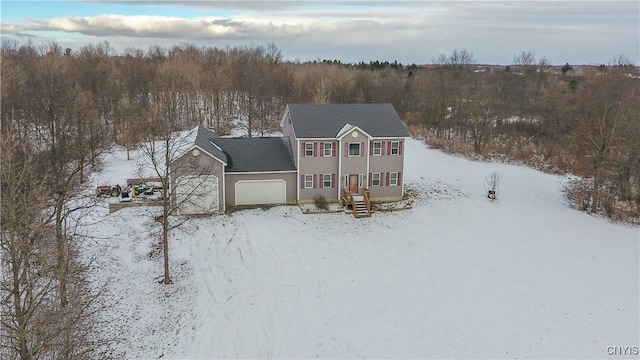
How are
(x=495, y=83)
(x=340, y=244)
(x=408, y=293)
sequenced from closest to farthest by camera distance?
1. (x=408, y=293)
2. (x=340, y=244)
3. (x=495, y=83)

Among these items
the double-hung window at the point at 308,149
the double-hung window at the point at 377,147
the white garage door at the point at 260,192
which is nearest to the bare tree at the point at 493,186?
the double-hung window at the point at 377,147

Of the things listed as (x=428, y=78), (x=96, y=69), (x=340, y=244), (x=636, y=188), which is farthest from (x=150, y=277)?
(x=428, y=78)

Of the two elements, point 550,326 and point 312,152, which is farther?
point 312,152

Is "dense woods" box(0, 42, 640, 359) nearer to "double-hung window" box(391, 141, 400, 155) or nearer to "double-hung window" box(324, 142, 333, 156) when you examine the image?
"double-hung window" box(324, 142, 333, 156)

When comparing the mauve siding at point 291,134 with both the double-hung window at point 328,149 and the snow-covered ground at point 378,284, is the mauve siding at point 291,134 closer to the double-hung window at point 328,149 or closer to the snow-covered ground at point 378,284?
the double-hung window at point 328,149

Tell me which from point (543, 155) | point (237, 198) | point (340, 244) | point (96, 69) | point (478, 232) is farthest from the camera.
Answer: point (96, 69)

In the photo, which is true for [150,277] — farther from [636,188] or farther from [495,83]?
[495,83]

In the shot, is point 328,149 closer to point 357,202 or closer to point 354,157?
point 354,157

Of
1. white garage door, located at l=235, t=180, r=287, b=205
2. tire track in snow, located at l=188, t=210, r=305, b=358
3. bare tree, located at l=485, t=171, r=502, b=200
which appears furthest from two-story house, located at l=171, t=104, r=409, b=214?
bare tree, located at l=485, t=171, r=502, b=200
